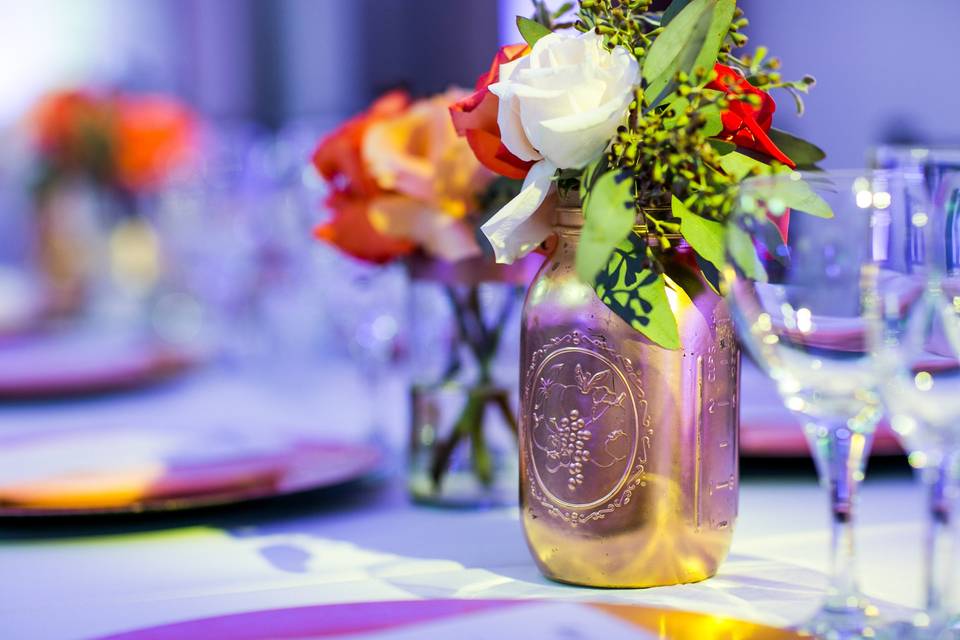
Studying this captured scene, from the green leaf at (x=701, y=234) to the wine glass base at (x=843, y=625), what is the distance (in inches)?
7.7

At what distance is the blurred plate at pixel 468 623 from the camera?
0.62m

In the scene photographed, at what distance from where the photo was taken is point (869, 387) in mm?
590

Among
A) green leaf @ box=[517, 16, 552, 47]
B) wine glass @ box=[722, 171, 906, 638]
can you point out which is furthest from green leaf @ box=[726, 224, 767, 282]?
green leaf @ box=[517, 16, 552, 47]

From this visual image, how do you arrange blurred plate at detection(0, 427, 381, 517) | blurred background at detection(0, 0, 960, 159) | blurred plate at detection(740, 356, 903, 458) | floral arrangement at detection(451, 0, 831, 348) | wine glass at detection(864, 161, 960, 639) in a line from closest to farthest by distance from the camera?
wine glass at detection(864, 161, 960, 639)
floral arrangement at detection(451, 0, 831, 348)
blurred plate at detection(0, 427, 381, 517)
blurred plate at detection(740, 356, 903, 458)
blurred background at detection(0, 0, 960, 159)

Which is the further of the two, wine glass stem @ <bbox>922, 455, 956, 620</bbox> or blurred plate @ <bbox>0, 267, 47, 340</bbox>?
blurred plate @ <bbox>0, 267, 47, 340</bbox>

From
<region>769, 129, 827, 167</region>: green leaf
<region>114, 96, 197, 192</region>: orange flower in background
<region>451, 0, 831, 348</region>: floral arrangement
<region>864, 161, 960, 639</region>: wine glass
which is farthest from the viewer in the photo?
<region>114, 96, 197, 192</region>: orange flower in background

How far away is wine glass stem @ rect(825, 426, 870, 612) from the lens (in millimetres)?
619

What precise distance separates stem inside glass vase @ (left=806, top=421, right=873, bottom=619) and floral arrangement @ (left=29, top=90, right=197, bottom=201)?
2.46 m

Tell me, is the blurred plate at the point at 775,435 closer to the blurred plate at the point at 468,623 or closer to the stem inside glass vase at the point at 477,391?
the stem inside glass vase at the point at 477,391

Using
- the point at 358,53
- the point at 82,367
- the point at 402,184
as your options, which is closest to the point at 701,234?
the point at 402,184

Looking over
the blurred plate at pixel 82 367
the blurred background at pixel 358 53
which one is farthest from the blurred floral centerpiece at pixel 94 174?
the blurred plate at pixel 82 367

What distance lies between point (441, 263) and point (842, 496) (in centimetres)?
48

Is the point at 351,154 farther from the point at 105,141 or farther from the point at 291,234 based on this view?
the point at 105,141

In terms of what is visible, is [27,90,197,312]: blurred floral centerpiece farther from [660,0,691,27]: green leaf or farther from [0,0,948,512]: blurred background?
[660,0,691,27]: green leaf
